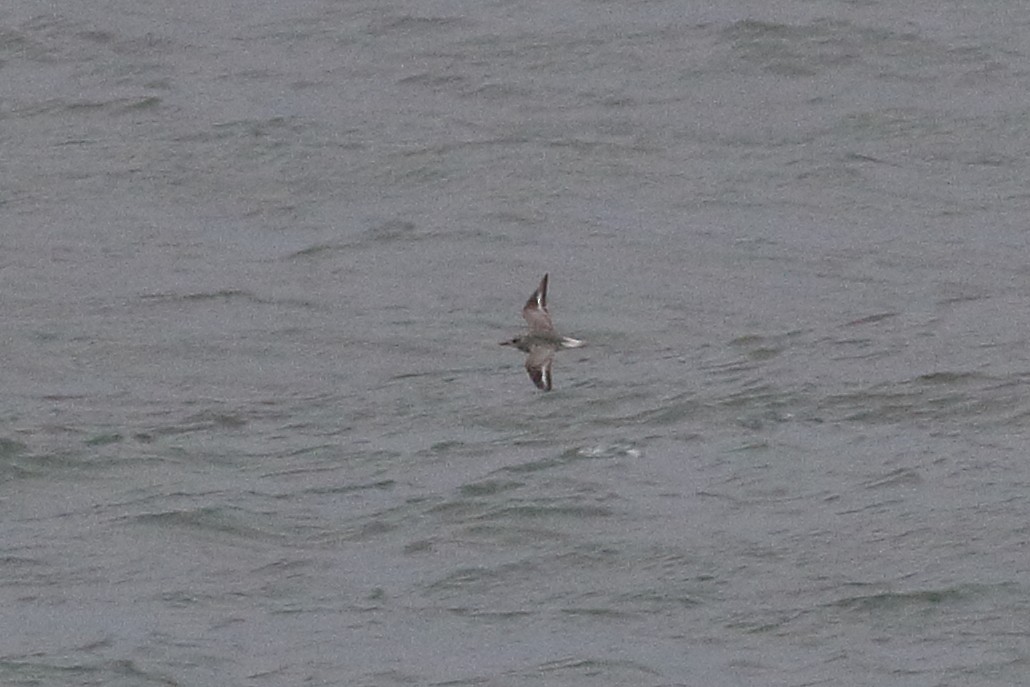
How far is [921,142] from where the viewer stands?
81.5ft

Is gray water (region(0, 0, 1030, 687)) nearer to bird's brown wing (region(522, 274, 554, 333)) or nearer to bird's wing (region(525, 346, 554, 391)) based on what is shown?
bird's wing (region(525, 346, 554, 391))

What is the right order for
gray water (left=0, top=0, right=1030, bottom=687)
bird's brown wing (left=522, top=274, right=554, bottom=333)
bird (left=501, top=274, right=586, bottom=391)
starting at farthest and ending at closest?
bird's brown wing (left=522, top=274, right=554, bottom=333) < bird (left=501, top=274, right=586, bottom=391) < gray water (left=0, top=0, right=1030, bottom=687)

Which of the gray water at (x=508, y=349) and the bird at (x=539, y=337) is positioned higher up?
the bird at (x=539, y=337)

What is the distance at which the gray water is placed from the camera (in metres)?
17.0

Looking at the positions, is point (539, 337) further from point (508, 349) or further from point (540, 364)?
point (508, 349)

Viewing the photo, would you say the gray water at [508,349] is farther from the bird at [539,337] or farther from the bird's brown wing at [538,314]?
the bird's brown wing at [538,314]

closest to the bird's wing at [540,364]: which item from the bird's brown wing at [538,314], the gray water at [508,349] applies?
the bird's brown wing at [538,314]

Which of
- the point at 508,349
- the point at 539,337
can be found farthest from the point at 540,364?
the point at 508,349

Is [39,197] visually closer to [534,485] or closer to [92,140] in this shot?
[92,140]

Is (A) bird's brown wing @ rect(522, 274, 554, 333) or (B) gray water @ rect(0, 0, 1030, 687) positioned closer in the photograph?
(B) gray water @ rect(0, 0, 1030, 687)

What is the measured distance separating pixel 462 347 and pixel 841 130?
5.22 meters

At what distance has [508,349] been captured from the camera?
21.5m

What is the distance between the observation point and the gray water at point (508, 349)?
669 inches

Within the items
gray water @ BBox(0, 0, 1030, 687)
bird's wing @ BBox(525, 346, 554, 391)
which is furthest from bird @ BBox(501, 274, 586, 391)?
gray water @ BBox(0, 0, 1030, 687)
